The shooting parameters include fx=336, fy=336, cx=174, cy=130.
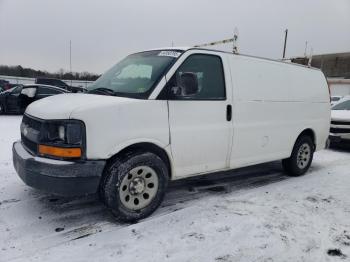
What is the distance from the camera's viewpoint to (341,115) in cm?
909

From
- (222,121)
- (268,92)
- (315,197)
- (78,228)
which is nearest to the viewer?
(78,228)

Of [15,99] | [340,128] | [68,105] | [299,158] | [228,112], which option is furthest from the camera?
[15,99]

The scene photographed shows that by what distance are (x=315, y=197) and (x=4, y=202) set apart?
4.23 meters

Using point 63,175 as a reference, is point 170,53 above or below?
above

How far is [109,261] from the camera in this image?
2973mm

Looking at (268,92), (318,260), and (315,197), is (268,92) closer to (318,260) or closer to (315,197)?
(315,197)

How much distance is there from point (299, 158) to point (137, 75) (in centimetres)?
354

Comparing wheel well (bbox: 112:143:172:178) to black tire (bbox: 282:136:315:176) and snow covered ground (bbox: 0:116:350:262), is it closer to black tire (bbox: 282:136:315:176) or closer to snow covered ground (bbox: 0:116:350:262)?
Result: snow covered ground (bbox: 0:116:350:262)

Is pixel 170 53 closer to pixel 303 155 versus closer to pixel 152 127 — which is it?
pixel 152 127

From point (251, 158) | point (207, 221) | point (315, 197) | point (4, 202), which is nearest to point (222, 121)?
point (251, 158)

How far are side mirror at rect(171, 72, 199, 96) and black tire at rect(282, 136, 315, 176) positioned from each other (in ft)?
9.33

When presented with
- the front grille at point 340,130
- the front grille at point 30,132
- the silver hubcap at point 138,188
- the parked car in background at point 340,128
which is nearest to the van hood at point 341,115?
the parked car in background at point 340,128

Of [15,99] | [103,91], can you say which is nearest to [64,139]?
[103,91]

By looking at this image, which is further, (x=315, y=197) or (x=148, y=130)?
(x=315, y=197)
